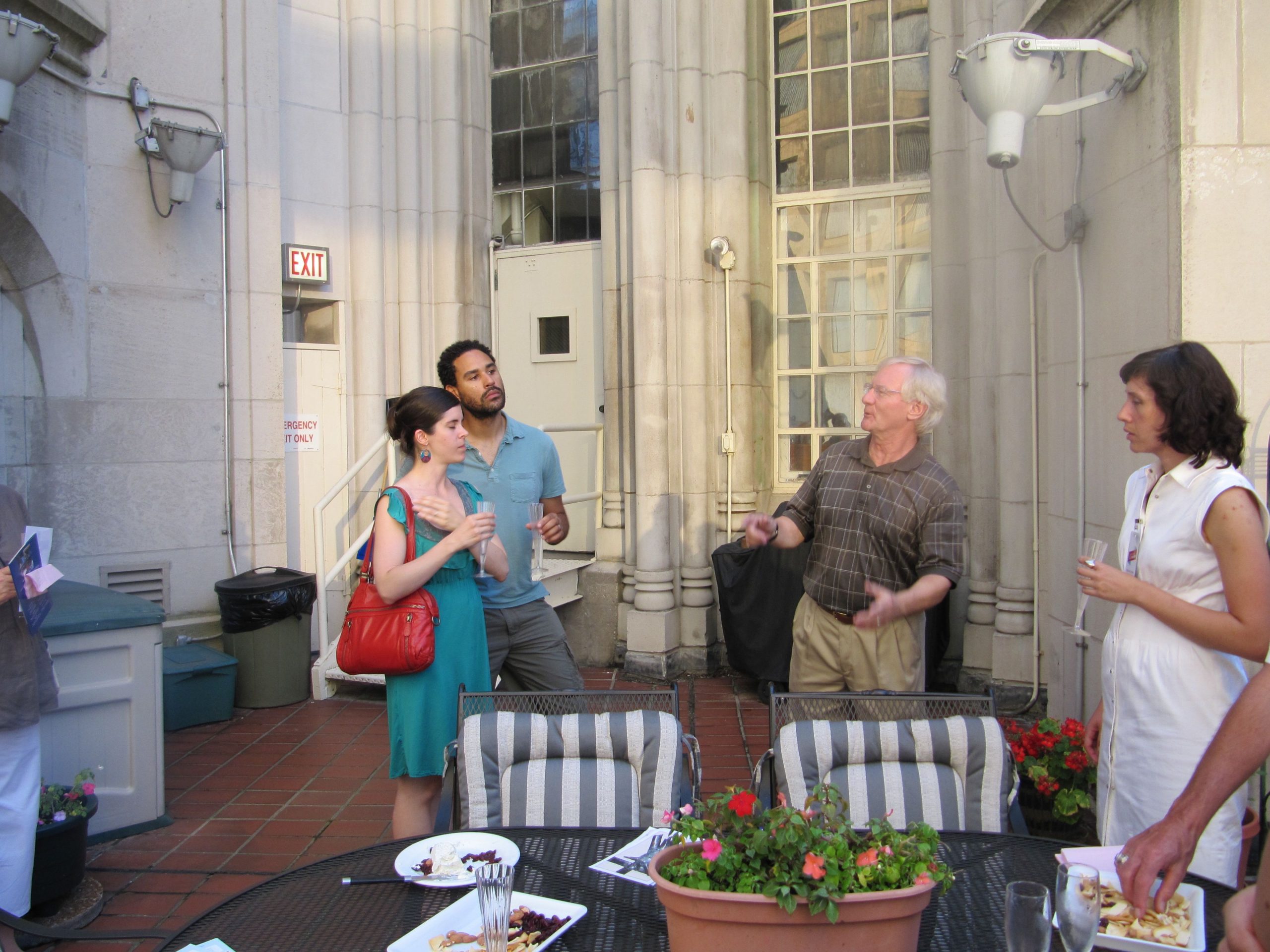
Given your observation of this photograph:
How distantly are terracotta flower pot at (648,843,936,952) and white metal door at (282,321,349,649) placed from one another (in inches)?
230

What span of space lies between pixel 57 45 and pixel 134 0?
73cm

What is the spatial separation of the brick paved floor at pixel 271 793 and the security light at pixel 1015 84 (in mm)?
2921

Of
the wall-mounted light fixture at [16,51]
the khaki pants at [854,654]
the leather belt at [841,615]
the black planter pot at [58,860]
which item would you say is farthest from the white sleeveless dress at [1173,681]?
the wall-mounted light fixture at [16,51]

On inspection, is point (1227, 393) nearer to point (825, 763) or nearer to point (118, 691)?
point (825, 763)

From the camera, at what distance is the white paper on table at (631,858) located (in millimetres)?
2094

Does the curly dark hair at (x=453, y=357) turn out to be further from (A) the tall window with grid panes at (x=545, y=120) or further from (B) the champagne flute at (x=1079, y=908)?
(A) the tall window with grid panes at (x=545, y=120)

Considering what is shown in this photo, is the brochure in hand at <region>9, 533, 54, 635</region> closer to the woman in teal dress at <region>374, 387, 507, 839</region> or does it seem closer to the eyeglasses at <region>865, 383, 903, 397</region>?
the woman in teal dress at <region>374, 387, 507, 839</region>

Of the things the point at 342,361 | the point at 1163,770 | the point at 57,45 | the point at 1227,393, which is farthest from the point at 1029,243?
the point at 57,45

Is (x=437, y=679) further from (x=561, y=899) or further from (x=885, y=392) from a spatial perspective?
(x=885, y=392)

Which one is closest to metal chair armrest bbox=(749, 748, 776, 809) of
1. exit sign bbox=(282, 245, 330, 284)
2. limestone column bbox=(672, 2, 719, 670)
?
limestone column bbox=(672, 2, 719, 670)

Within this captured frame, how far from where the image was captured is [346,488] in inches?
281

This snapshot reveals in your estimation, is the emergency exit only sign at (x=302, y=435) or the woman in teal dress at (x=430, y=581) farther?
the emergency exit only sign at (x=302, y=435)

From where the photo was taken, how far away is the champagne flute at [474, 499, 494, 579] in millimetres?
3004

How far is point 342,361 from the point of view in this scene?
7.17 metres
